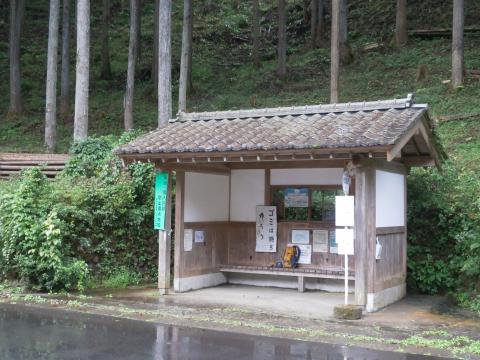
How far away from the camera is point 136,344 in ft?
25.0

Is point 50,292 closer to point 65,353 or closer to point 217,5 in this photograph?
point 65,353

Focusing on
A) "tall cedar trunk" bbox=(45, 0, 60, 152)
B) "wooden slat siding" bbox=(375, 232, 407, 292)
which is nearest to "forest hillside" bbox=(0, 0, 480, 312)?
"wooden slat siding" bbox=(375, 232, 407, 292)

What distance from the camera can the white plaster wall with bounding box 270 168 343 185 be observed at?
12.1 metres

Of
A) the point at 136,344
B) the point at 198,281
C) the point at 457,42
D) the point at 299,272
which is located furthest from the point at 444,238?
the point at 457,42

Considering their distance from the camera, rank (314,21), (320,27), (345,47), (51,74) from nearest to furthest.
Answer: (51,74) < (345,47) < (314,21) < (320,27)

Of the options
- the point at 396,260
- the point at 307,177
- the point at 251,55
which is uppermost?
the point at 251,55

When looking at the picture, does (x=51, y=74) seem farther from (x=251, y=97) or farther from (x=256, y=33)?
(x=256, y=33)

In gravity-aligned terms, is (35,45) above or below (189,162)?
above

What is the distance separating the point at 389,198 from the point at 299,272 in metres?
2.54

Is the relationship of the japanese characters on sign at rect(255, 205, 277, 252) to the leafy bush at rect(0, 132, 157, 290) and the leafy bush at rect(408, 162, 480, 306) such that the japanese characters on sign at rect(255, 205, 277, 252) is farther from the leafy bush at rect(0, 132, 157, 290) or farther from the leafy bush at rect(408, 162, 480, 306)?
the leafy bush at rect(408, 162, 480, 306)

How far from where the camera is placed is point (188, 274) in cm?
1220

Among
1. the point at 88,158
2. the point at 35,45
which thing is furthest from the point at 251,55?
the point at 88,158

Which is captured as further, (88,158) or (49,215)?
(88,158)

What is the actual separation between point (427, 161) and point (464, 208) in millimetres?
1337
